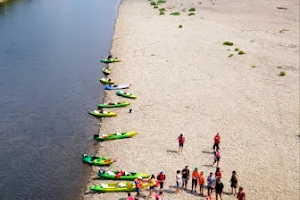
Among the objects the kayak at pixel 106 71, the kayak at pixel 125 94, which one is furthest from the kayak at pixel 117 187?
the kayak at pixel 106 71

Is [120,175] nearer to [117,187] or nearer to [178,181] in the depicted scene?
[117,187]

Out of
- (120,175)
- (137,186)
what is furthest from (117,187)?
(137,186)

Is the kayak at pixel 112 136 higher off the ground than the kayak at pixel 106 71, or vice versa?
the kayak at pixel 106 71

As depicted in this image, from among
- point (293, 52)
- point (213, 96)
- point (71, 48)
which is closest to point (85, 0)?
point (71, 48)

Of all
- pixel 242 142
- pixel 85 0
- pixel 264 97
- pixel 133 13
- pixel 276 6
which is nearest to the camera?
pixel 242 142

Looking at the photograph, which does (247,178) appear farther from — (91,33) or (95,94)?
(91,33)

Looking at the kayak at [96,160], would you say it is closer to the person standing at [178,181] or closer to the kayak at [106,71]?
the person standing at [178,181]
